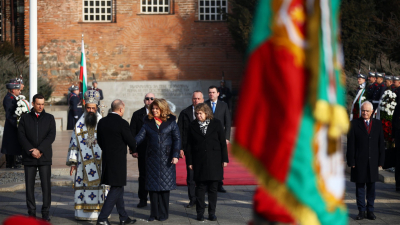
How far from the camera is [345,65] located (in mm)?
23219

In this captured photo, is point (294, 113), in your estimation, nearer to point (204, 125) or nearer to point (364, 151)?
point (204, 125)

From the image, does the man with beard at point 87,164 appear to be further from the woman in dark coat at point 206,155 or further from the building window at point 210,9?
the building window at point 210,9

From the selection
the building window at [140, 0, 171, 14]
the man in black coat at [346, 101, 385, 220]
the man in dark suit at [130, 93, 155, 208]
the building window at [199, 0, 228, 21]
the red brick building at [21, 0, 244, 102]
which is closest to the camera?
the man in black coat at [346, 101, 385, 220]

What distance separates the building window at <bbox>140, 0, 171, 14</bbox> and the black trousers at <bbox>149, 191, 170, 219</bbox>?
80.7 feet

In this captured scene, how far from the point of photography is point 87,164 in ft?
25.5

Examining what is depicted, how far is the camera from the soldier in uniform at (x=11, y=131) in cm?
1190

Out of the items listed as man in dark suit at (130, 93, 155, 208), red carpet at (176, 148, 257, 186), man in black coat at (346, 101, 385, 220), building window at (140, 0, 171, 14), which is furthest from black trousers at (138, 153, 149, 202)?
building window at (140, 0, 171, 14)

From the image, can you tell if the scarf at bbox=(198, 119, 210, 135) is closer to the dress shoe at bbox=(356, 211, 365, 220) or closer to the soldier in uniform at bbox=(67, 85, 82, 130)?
the dress shoe at bbox=(356, 211, 365, 220)

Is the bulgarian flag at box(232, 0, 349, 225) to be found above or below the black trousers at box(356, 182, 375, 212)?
above

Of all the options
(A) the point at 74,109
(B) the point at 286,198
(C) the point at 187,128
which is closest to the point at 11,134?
Answer: (C) the point at 187,128

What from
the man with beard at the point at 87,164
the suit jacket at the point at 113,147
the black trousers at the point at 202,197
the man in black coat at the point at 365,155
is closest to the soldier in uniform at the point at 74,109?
the man with beard at the point at 87,164

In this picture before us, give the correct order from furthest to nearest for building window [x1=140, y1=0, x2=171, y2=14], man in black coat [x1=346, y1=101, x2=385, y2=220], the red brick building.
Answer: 1. building window [x1=140, y1=0, x2=171, y2=14]
2. the red brick building
3. man in black coat [x1=346, y1=101, x2=385, y2=220]

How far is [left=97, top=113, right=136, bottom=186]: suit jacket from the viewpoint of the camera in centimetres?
739

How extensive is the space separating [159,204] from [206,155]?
96 cm
